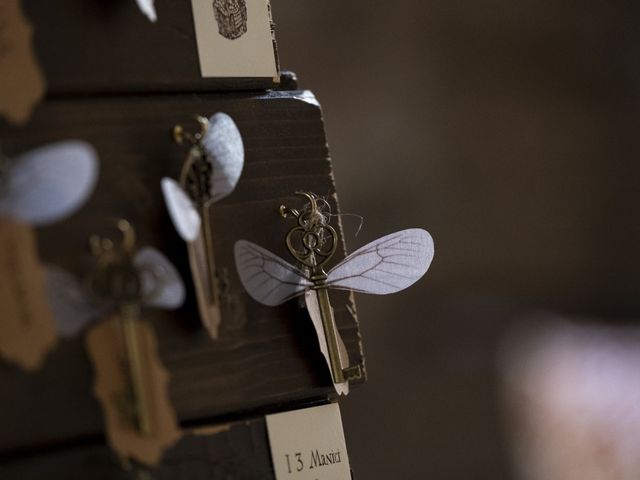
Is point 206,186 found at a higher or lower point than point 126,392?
higher

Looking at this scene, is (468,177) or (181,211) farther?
(468,177)

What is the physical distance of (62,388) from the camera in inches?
16.9

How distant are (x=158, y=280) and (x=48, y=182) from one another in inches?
2.9

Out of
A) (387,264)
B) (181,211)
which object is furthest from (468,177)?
(181,211)

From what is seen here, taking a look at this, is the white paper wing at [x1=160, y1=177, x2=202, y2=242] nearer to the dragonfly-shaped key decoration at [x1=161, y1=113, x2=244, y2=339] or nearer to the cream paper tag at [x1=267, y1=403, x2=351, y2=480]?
the dragonfly-shaped key decoration at [x1=161, y1=113, x2=244, y2=339]

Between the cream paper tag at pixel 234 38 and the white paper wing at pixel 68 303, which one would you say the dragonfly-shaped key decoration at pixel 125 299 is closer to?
the white paper wing at pixel 68 303

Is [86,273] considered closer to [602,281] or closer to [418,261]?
[418,261]

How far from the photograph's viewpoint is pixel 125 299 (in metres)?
0.44

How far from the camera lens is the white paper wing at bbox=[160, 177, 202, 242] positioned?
450 mm

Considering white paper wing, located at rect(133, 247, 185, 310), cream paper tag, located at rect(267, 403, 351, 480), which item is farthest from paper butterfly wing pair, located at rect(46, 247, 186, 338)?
cream paper tag, located at rect(267, 403, 351, 480)

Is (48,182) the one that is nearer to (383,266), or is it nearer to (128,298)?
(128,298)

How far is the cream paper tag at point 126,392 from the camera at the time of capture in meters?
0.44

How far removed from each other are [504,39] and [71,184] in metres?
2.60

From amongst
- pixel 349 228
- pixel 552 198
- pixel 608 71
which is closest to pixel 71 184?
pixel 349 228
